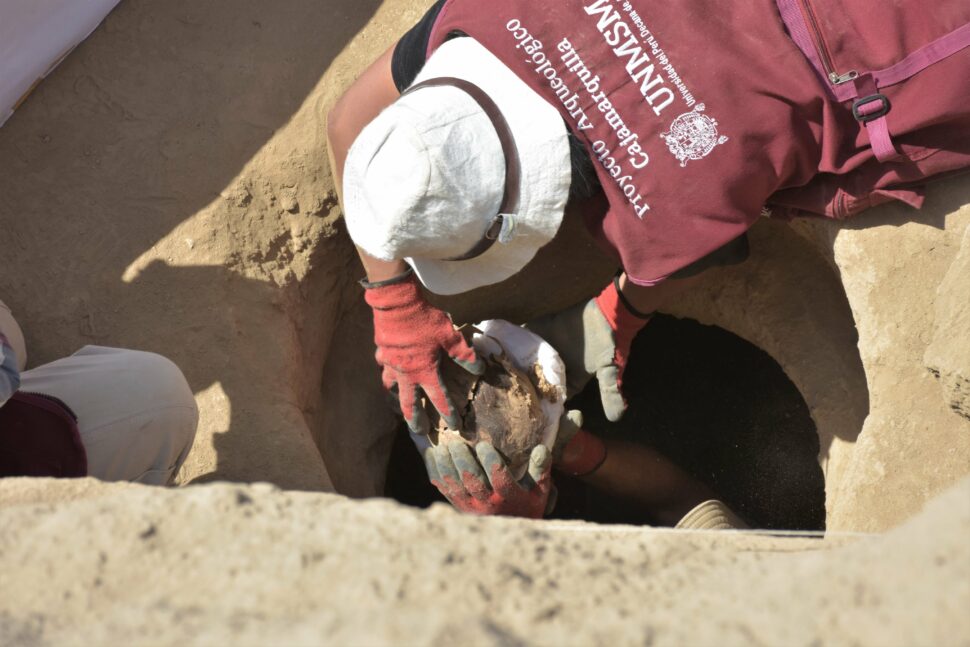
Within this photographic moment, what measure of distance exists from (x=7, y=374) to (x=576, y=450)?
1.44m

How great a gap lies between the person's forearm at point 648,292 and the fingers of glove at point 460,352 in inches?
18.0

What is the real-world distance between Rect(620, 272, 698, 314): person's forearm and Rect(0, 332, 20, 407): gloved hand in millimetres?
1318

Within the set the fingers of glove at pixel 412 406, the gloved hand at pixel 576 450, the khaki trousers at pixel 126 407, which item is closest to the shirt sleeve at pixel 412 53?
the fingers of glove at pixel 412 406

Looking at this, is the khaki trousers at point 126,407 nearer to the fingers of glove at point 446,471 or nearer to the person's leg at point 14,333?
the person's leg at point 14,333

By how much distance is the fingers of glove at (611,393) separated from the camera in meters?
2.10

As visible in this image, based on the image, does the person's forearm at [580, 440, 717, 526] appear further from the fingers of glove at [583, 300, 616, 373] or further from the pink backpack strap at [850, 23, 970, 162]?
the pink backpack strap at [850, 23, 970, 162]

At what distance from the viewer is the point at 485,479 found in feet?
6.39

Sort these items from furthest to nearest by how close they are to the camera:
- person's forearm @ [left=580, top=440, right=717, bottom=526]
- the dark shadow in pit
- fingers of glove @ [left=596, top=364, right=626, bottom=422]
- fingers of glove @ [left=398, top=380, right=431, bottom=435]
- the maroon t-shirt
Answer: the dark shadow in pit → person's forearm @ [left=580, top=440, right=717, bottom=526] → fingers of glove @ [left=596, top=364, right=626, bottom=422] → fingers of glove @ [left=398, top=380, right=431, bottom=435] → the maroon t-shirt

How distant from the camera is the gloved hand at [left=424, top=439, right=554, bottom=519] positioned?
1.91 meters

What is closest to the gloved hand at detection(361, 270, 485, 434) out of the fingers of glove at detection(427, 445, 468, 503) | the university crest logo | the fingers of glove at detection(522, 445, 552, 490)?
the fingers of glove at detection(427, 445, 468, 503)

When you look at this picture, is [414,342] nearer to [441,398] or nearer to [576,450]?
[441,398]

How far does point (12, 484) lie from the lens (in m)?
1.07

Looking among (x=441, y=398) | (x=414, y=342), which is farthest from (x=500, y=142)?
(x=441, y=398)

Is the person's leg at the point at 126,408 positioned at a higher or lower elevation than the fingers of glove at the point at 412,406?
higher
